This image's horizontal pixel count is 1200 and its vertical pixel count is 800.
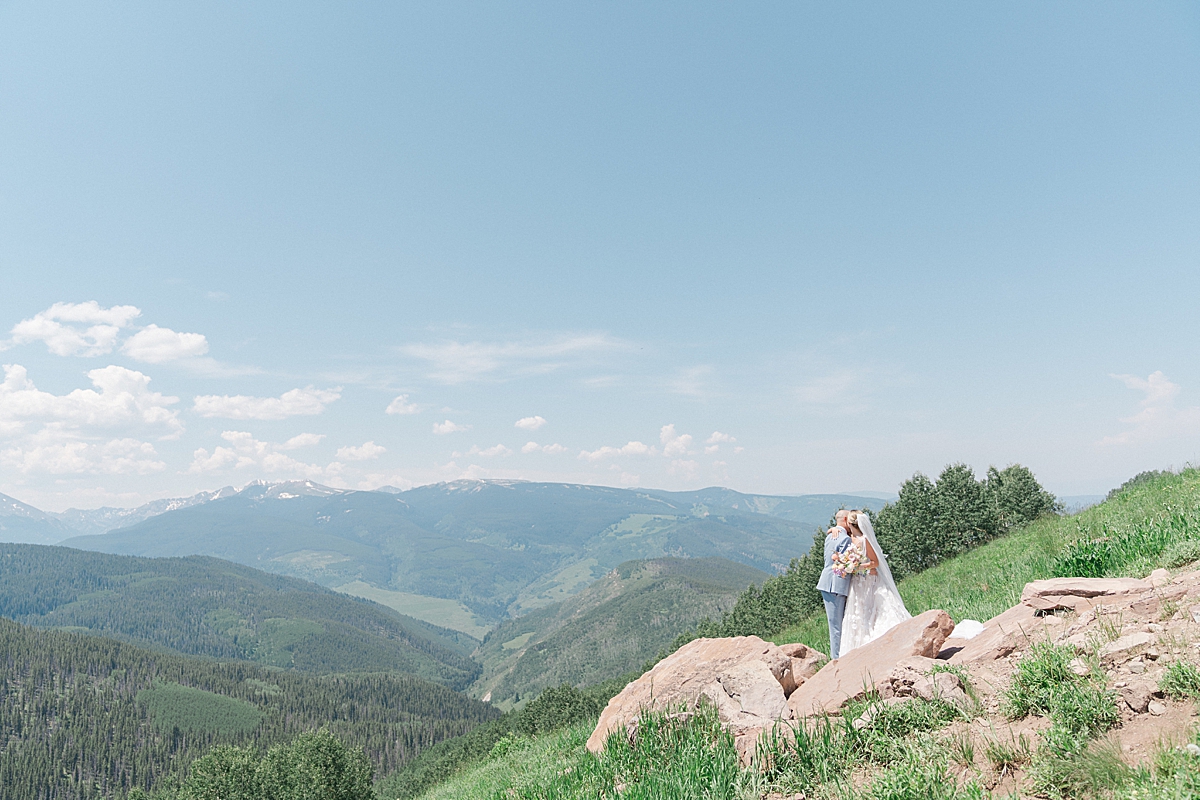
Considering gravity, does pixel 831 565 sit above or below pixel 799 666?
above

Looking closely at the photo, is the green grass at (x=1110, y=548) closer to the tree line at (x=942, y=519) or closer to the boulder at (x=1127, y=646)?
the boulder at (x=1127, y=646)

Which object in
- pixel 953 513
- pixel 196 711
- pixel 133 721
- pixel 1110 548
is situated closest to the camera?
pixel 1110 548

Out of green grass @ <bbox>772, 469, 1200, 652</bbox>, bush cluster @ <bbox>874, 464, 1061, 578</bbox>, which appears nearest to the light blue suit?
green grass @ <bbox>772, 469, 1200, 652</bbox>

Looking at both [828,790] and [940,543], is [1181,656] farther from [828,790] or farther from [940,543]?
[940,543]

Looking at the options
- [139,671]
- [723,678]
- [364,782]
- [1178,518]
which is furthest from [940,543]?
[139,671]

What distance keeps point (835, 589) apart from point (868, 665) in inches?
174

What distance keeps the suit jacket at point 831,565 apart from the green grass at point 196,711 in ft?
717

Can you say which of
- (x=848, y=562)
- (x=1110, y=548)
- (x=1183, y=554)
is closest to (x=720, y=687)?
(x=848, y=562)

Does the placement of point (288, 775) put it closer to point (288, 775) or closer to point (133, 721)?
point (288, 775)

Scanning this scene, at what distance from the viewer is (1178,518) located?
28.8ft

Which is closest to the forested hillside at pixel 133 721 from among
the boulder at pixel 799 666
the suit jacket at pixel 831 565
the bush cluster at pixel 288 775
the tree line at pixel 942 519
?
the bush cluster at pixel 288 775

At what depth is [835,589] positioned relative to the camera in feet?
35.7

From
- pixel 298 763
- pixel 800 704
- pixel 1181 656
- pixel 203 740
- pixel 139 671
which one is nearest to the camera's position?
pixel 1181 656

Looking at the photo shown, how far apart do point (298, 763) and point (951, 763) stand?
198 ft
